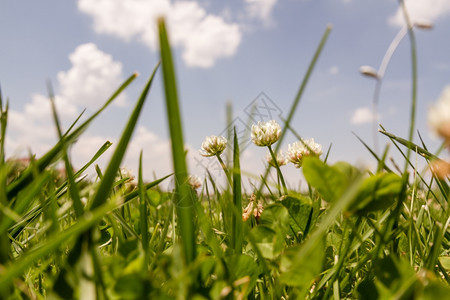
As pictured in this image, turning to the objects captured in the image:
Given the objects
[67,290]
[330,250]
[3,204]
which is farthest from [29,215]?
[330,250]

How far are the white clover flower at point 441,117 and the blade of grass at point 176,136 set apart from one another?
0.25m

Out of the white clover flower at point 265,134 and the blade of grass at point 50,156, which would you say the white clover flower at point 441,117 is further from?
the white clover flower at point 265,134

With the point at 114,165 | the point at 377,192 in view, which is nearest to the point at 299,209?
the point at 377,192

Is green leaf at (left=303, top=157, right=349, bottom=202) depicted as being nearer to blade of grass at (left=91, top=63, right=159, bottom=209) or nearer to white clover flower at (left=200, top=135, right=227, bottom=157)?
blade of grass at (left=91, top=63, right=159, bottom=209)

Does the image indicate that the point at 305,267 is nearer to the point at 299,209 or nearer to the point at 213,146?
the point at 299,209

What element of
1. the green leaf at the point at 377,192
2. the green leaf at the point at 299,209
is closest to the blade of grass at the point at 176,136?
the green leaf at the point at 377,192

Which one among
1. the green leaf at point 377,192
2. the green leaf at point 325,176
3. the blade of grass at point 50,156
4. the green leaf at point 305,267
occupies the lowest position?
the green leaf at point 305,267

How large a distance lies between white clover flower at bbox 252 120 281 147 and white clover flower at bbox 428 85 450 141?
64 cm

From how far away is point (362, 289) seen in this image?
1.42 feet

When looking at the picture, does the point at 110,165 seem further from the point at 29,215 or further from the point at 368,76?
the point at 29,215

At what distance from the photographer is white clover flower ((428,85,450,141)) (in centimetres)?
37

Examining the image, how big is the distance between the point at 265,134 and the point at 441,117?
0.67m

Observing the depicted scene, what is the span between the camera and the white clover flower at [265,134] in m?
1.05

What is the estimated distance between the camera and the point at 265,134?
1048 millimetres
